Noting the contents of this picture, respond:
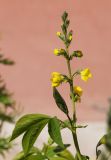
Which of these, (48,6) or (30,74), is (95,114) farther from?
(48,6)

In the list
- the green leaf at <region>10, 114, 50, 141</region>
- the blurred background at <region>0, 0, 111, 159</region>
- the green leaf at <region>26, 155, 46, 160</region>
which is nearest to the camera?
the green leaf at <region>10, 114, 50, 141</region>

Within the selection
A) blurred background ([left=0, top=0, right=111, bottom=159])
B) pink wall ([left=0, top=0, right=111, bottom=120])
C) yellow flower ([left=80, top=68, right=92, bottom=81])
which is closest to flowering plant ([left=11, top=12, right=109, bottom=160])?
yellow flower ([left=80, top=68, right=92, bottom=81])

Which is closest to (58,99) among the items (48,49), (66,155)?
(66,155)

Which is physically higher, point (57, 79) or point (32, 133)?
point (57, 79)

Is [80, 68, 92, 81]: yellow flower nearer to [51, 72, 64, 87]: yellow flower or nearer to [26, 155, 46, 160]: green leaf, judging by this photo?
[51, 72, 64, 87]: yellow flower

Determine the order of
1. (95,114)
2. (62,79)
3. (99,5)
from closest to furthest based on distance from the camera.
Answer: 1. (62,79)
2. (95,114)
3. (99,5)

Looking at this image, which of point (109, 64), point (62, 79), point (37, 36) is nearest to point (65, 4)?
point (37, 36)

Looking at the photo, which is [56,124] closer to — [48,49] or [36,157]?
[36,157]
